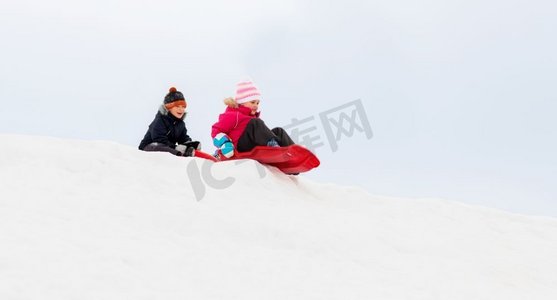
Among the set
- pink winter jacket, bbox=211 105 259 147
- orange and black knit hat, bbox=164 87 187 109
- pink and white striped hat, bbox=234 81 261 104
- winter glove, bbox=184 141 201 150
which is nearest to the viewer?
pink winter jacket, bbox=211 105 259 147

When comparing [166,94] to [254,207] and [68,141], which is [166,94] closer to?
[68,141]

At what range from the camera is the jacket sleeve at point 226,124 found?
708cm

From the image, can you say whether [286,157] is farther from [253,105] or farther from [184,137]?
Answer: [184,137]

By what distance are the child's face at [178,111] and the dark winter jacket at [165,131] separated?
0.08m

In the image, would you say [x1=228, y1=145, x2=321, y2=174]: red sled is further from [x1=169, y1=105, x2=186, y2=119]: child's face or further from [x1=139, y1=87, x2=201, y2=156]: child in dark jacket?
[x1=169, y1=105, x2=186, y2=119]: child's face

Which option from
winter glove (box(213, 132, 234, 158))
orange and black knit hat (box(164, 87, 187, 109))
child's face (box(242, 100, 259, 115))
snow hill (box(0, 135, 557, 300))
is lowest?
snow hill (box(0, 135, 557, 300))

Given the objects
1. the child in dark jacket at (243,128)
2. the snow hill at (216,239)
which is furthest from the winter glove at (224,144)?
the snow hill at (216,239)

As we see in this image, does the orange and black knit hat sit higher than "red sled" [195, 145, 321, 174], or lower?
higher

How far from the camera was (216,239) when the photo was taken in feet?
15.1

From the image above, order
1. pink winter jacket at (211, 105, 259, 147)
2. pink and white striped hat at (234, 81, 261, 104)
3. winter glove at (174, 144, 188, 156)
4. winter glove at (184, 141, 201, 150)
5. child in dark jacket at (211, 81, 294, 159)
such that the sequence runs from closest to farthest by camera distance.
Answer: child in dark jacket at (211, 81, 294, 159), pink winter jacket at (211, 105, 259, 147), pink and white striped hat at (234, 81, 261, 104), winter glove at (174, 144, 188, 156), winter glove at (184, 141, 201, 150)

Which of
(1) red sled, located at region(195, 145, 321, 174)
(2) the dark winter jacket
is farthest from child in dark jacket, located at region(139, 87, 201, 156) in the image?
(1) red sled, located at region(195, 145, 321, 174)

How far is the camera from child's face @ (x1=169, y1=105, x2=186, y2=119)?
7.94 meters

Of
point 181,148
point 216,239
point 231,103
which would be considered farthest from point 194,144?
point 216,239

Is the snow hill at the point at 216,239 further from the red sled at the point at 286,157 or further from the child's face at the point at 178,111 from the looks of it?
the child's face at the point at 178,111
